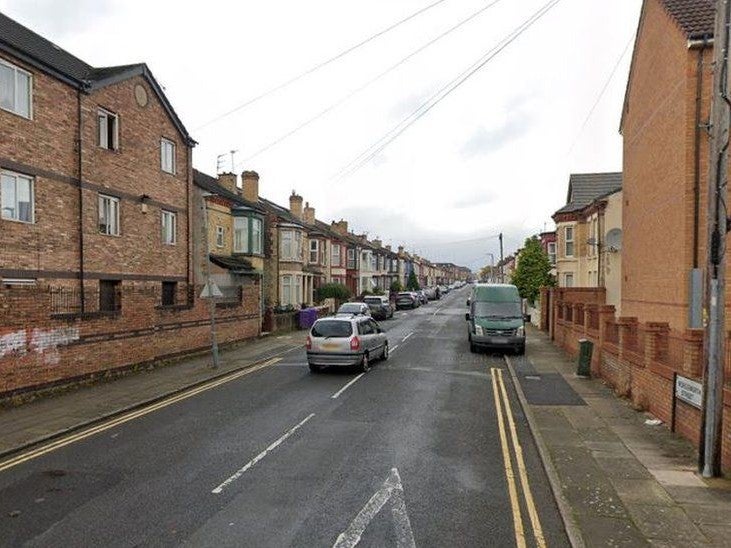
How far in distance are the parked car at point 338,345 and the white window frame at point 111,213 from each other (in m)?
8.20

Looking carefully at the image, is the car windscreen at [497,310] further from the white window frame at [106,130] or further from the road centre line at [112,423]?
the white window frame at [106,130]

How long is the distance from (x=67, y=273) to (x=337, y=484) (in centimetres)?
1333

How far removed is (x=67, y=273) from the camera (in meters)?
16.9

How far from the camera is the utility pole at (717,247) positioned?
7406mm

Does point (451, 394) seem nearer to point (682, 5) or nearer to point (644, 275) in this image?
point (644, 275)

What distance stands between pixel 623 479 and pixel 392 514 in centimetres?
340

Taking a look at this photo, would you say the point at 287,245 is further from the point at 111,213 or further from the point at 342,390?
the point at 342,390

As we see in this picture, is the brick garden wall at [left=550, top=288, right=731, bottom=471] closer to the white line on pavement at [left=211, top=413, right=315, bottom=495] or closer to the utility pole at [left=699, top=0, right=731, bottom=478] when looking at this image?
the utility pole at [left=699, top=0, right=731, bottom=478]

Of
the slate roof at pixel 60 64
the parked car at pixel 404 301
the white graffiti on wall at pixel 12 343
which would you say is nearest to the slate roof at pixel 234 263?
the slate roof at pixel 60 64

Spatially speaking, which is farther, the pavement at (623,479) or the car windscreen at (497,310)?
the car windscreen at (497,310)

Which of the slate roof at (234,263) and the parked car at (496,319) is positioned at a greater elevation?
the slate roof at (234,263)

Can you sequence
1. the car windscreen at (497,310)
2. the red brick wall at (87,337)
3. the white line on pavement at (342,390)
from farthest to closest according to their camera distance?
the car windscreen at (497,310) → the white line on pavement at (342,390) → the red brick wall at (87,337)

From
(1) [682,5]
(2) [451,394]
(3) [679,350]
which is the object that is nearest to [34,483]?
(2) [451,394]

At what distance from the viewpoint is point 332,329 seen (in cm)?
1667
